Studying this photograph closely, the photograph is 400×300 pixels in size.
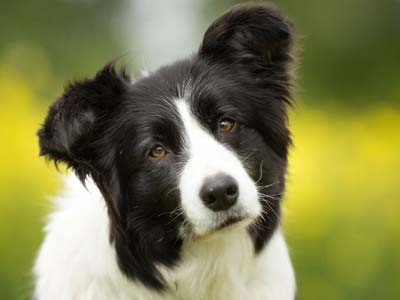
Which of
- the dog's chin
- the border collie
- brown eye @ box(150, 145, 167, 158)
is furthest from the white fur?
brown eye @ box(150, 145, 167, 158)

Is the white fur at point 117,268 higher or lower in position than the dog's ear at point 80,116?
lower

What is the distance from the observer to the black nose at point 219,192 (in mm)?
3441

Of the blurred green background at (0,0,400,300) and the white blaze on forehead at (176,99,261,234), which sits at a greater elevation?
the white blaze on forehead at (176,99,261,234)

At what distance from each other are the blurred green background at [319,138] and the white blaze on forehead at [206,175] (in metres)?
0.70

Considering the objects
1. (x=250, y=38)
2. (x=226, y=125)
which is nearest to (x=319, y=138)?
(x=250, y=38)

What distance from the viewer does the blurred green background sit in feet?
20.9

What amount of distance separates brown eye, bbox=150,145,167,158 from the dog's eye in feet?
0.98

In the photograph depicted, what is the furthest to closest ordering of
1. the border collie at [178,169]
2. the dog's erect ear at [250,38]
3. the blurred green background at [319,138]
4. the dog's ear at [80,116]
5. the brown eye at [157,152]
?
the blurred green background at [319,138] → the dog's erect ear at [250,38] → the brown eye at [157,152] → the border collie at [178,169] → the dog's ear at [80,116]

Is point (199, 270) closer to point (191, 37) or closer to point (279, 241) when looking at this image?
point (279, 241)

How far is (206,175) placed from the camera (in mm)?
3479

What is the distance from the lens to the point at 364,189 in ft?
22.9

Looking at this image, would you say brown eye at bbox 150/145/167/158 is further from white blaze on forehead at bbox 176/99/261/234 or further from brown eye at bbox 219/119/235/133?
brown eye at bbox 219/119/235/133

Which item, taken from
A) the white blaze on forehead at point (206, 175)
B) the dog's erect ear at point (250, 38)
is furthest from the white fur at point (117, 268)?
the dog's erect ear at point (250, 38)

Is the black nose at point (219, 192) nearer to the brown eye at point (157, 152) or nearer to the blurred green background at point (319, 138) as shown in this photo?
the brown eye at point (157, 152)
